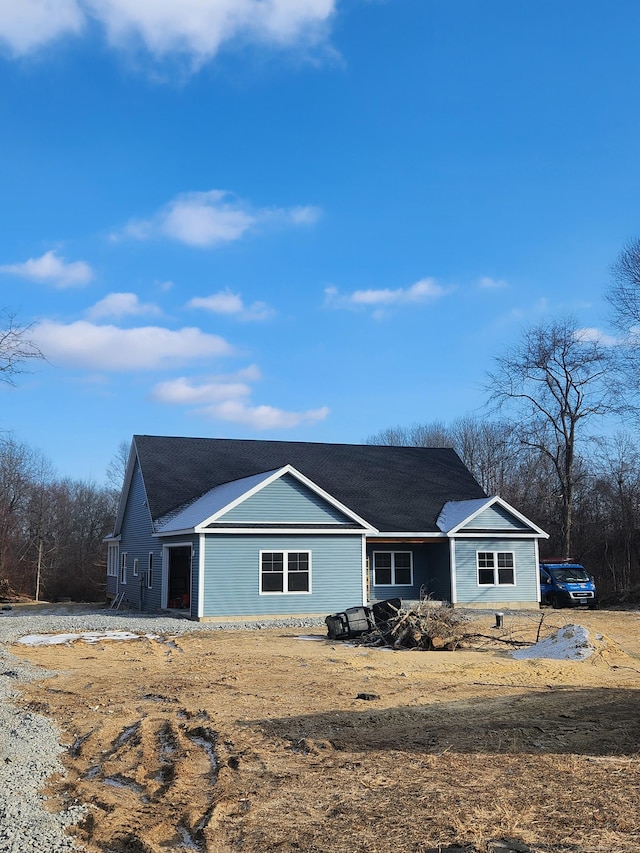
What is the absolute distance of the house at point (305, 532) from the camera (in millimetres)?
23969

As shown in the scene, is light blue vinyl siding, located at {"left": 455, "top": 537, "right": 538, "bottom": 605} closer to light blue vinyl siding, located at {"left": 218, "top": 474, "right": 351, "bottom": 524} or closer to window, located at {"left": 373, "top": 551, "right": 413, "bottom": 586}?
window, located at {"left": 373, "top": 551, "right": 413, "bottom": 586}

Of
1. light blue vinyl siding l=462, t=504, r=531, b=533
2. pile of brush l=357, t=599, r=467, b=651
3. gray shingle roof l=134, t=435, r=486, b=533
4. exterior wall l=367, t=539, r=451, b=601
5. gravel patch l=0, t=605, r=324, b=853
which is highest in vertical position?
gray shingle roof l=134, t=435, r=486, b=533

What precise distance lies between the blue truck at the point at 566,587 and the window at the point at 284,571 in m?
10.8

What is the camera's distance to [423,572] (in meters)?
29.9

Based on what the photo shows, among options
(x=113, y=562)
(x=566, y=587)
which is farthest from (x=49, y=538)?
(x=566, y=587)

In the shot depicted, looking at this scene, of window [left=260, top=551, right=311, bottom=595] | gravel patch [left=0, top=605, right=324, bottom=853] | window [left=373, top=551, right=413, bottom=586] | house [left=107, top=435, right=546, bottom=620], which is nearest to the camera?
gravel patch [left=0, top=605, right=324, bottom=853]

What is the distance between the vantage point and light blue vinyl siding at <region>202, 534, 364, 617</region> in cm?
2348

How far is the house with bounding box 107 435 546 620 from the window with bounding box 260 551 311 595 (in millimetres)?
33

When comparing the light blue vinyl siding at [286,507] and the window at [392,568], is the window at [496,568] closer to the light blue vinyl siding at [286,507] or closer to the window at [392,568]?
the window at [392,568]

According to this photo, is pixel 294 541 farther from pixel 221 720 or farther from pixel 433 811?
pixel 433 811

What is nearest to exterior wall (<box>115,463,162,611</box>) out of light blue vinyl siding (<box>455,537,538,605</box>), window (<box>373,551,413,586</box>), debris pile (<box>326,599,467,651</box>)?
window (<box>373,551,413,586</box>)

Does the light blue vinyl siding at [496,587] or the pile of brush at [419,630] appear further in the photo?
the light blue vinyl siding at [496,587]

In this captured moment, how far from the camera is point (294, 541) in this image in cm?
2475

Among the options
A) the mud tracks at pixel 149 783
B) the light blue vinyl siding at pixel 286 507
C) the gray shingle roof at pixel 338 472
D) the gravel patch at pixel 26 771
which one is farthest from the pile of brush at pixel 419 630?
the gray shingle roof at pixel 338 472
